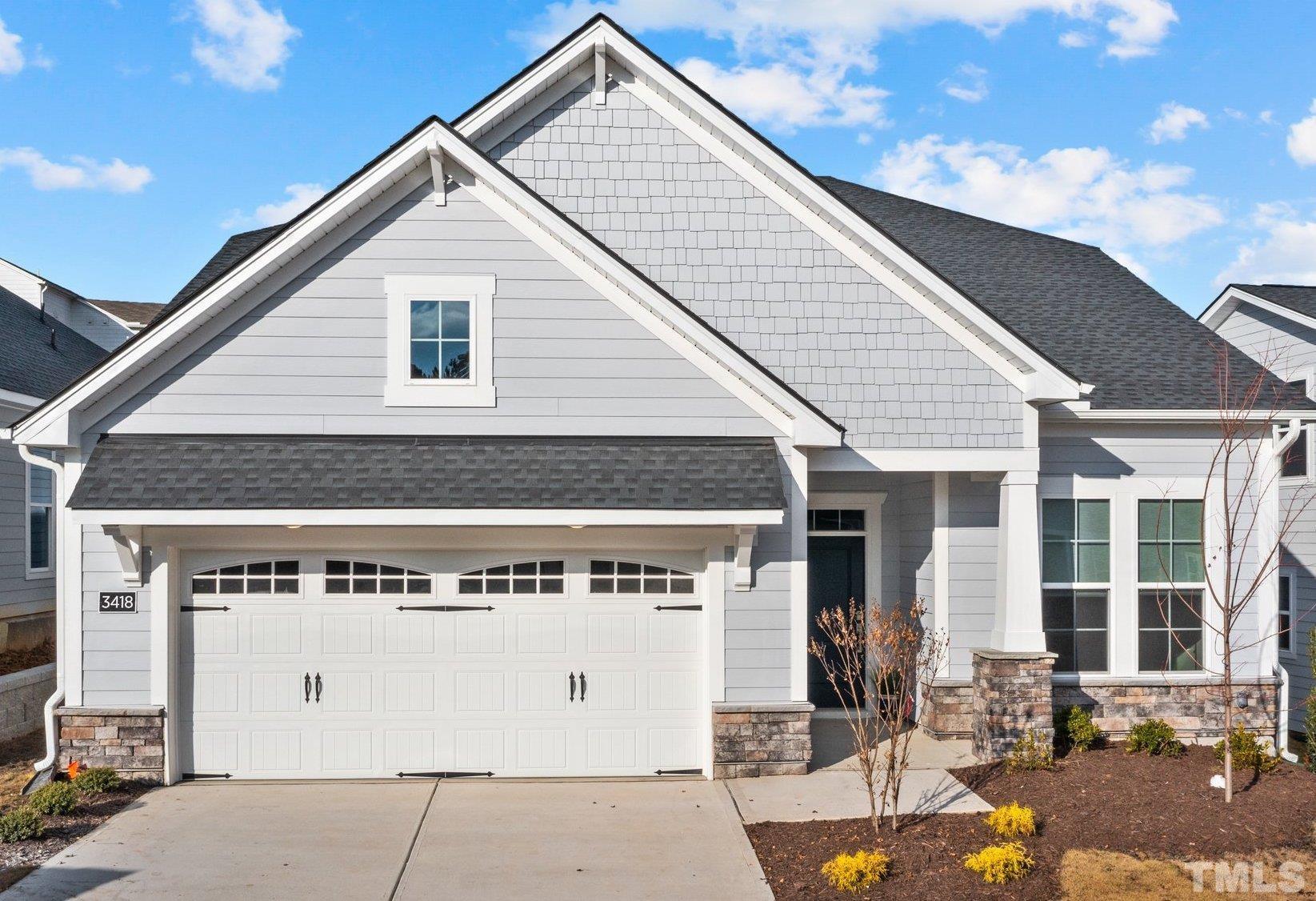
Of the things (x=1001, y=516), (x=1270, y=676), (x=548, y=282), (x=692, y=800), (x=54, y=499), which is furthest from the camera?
(x=54, y=499)

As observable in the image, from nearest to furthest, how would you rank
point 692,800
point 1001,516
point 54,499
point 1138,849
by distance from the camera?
1. point 1138,849
2. point 692,800
3. point 1001,516
4. point 54,499

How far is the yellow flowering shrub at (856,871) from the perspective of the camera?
696 centimetres

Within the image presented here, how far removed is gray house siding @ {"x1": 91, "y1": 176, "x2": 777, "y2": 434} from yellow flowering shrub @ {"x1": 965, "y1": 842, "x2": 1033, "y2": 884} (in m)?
4.29

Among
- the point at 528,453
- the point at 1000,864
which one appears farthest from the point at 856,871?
the point at 528,453

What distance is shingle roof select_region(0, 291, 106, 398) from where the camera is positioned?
15281mm

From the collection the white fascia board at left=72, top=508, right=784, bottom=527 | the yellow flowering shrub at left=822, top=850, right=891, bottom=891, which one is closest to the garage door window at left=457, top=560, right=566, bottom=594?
the white fascia board at left=72, top=508, right=784, bottom=527

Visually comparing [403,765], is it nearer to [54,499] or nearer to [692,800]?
[692,800]

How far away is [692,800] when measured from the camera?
9.16 metres

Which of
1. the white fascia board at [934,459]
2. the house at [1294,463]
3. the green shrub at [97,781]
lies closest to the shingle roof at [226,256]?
the green shrub at [97,781]

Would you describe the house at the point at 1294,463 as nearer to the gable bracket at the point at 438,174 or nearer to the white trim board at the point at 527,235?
the white trim board at the point at 527,235

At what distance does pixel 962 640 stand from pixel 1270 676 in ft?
12.1

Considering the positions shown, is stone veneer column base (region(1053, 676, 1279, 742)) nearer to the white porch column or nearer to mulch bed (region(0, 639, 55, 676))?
the white porch column

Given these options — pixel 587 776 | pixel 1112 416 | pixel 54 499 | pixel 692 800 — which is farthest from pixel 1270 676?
pixel 54 499

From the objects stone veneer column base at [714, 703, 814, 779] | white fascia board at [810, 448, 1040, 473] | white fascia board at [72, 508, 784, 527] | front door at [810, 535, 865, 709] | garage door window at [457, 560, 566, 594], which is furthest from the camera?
front door at [810, 535, 865, 709]
